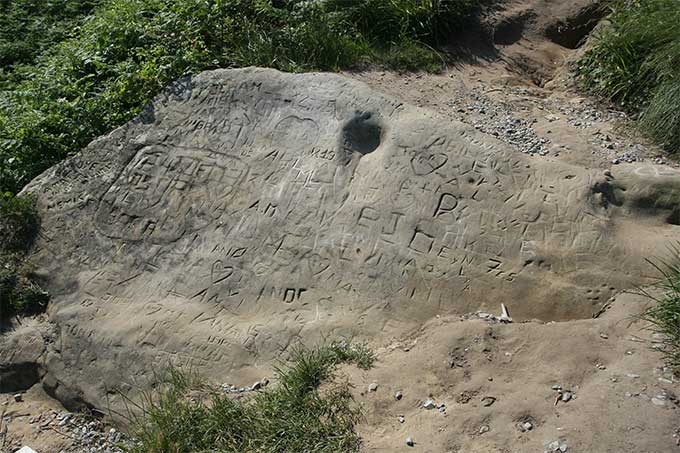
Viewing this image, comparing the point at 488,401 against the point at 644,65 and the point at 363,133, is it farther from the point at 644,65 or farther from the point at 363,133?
the point at 644,65

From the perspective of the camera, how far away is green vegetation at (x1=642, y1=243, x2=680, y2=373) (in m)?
4.51

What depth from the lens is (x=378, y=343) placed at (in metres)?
5.26

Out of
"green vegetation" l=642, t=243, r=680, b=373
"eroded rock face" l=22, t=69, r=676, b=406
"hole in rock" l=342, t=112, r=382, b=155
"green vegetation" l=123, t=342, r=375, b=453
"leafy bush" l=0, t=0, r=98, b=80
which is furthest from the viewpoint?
"leafy bush" l=0, t=0, r=98, b=80

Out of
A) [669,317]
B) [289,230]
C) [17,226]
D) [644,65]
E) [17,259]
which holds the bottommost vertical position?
[17,259]

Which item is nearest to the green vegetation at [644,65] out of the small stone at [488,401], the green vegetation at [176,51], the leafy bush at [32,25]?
the green vegetation at [176,51]

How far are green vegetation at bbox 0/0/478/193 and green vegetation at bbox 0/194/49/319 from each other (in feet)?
1.86

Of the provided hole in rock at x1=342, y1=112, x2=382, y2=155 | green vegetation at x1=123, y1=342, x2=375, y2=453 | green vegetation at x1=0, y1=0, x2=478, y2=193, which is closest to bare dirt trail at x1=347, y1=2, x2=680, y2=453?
green vegetation at x1=123, y1=342, x2=375, y2=453

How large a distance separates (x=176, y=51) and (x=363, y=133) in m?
2.19

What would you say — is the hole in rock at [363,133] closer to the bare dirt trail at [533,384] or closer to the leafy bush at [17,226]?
the bare dirt trail at [533,384]

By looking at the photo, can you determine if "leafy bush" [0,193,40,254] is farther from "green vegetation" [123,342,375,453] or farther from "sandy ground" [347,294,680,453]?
"sandy ground" [347,294,680,453]

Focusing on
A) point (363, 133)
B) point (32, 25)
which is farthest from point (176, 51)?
point (32, 25)

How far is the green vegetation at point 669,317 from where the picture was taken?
4.51 meters

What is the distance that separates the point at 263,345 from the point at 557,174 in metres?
2.21

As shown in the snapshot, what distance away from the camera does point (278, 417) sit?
4840mm
